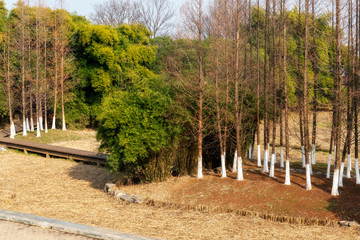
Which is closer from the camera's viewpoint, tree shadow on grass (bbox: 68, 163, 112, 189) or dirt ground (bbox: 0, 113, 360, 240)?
dirt ground (bbox: 0, 113, 360, 240)

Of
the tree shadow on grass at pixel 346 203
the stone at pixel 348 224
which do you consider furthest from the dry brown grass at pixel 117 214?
the tree shadow on grass at pixel 346 203

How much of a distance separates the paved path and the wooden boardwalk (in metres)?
8.84

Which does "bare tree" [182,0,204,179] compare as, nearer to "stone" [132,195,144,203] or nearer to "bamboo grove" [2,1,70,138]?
"stone" [132,195,144,203]

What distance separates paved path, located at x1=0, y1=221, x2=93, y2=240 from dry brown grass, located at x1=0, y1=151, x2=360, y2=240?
1.33 metres

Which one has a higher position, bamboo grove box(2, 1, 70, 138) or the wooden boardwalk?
bamboo grove box(2, 1, 70, 138)

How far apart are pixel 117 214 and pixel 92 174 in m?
5.91

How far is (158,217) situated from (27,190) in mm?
5382

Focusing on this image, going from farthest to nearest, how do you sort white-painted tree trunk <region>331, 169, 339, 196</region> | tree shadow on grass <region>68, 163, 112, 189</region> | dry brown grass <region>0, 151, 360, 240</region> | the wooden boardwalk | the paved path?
the wooden boardwalk < tree shadow on grass <region>68, 163, 112, 189</region> < white-painted tree trunk <region>331, 169, 339, 196</region> < dry brown grass <region>0, 151, 360, 240</region> < the paved path

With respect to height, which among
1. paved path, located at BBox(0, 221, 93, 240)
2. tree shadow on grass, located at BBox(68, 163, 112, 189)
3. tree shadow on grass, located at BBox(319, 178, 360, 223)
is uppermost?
paved path, located at BBox(0, 221, 93, 240)

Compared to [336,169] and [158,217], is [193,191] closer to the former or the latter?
[158,217]

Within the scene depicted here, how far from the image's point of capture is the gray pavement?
21.2 feet

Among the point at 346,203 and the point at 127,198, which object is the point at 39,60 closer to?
the point at 127,198

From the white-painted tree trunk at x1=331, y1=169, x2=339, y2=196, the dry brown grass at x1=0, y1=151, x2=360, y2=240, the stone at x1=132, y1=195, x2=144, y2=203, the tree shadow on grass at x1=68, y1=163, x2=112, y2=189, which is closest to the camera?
the dry brown grass at x1=0, y1=151, x2=360, y2=240

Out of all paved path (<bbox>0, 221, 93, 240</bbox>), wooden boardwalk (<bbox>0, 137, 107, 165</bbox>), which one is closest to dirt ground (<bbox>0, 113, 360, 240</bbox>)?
paved path (<bbox>0, 221, 93, 240</bbox>)
